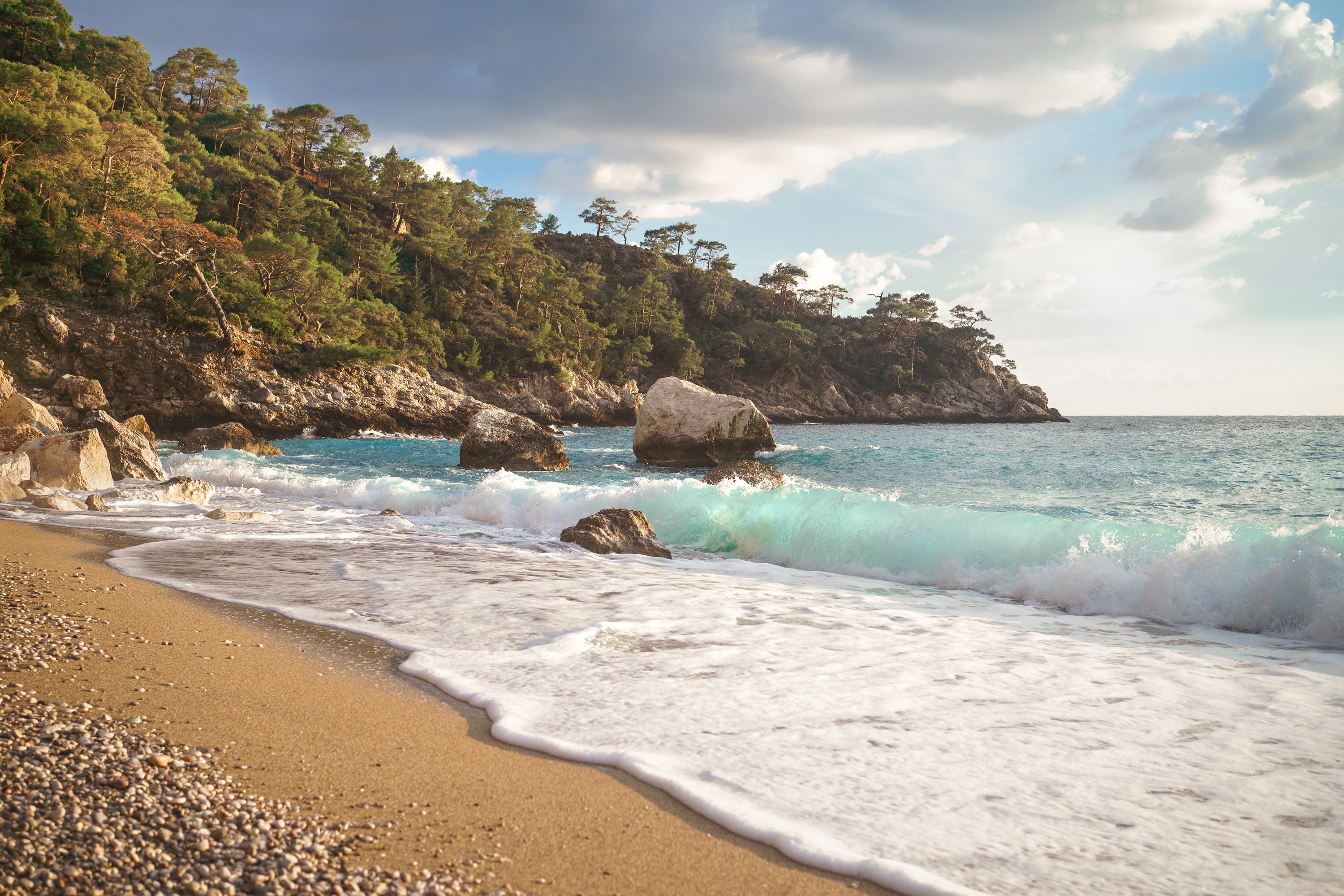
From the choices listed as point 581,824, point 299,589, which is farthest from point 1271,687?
point 299,589

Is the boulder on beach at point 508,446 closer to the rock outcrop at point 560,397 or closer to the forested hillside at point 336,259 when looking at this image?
the forested hillside at point 336,259

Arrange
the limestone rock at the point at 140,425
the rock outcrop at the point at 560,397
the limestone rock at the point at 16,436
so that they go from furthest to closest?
the rock outcrop at the point at 560,397 → the limestone rock at the point at 140,425 → the limestone rock at the point at 16,436

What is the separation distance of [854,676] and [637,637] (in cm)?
138

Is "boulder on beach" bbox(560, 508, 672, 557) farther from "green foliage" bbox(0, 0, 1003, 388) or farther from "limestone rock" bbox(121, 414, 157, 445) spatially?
"green foliage" bbox(0, 0, 1003, 388)

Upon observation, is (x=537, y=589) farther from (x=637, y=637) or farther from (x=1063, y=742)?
(x=1063, y=742)

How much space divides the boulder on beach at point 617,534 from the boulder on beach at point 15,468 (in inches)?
318

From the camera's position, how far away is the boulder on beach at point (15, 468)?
9.38 metres

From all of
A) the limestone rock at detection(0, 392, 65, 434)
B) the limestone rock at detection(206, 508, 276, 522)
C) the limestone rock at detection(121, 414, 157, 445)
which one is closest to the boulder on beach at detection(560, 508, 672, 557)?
the limestone rock at detection(206, 508, 276, 522)

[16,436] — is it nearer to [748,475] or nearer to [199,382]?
[748,475]

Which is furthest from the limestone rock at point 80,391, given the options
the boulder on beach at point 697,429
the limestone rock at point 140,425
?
the boulder on beach at point 697,429

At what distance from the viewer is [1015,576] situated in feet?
22.0

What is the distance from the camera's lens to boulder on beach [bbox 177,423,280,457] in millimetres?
19984

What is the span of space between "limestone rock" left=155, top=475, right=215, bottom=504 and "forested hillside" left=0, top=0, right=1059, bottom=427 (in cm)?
2065

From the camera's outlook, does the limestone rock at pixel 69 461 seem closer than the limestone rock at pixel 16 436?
Yes
